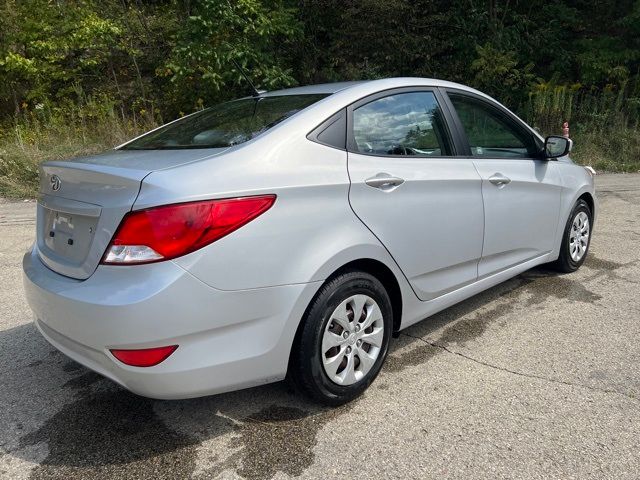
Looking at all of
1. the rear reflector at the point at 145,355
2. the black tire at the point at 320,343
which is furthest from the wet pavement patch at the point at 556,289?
the rear reflector at the point at 145,355

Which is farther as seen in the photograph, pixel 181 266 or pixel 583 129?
pixel 583 129

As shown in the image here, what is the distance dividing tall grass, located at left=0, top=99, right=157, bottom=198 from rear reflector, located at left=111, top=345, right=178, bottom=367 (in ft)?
24.3

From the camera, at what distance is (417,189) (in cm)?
290

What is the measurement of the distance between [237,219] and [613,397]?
6.76 ft

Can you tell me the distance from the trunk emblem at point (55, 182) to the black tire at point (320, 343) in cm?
131

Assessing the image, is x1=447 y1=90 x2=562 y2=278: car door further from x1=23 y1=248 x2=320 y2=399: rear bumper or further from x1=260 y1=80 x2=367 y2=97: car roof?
x1=23 y1=248 x2=320 y2=399: rear bumper

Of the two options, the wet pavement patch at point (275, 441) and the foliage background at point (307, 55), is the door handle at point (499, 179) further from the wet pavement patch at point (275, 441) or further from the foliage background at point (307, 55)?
Result: the foliage background at point (307, 55)

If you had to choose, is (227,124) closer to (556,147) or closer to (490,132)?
(490,132)

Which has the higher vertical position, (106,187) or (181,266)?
(106,187)

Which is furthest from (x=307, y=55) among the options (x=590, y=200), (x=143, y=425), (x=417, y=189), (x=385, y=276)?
(x=143, y=425)

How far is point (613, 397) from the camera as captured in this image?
270 centimetres

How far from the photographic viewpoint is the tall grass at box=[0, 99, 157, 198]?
8.88 meters

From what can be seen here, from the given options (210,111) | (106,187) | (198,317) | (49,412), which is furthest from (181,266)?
(210,111)

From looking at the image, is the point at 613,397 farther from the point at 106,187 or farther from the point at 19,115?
the point at 19,115
